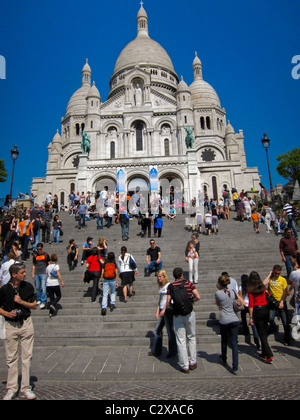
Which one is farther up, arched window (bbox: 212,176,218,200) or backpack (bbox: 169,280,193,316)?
arched window (bbox: 212,176,218,200)

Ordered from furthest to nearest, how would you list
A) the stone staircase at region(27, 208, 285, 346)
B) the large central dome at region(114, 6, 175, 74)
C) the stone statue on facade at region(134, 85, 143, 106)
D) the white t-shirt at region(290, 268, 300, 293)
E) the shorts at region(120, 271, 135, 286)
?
the large central dome at region(114, 6, 175, 74)
the stone statue on facade at region(134, 85, 143, 106)
the shorts at region(120, 271, 135, 286)
the stone staircase at region(27, 208, 285, 346)
the white t-shirt at region(290, 268, 300, 293)

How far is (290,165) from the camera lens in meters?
40.5

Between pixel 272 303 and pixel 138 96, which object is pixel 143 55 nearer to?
pixel 138 96

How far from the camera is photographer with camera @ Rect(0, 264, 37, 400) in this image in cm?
388

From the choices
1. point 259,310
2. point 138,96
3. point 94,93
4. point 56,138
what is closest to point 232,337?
point 259,310

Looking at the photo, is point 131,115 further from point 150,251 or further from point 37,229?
point 150,251

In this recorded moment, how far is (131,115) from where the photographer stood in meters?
35.5

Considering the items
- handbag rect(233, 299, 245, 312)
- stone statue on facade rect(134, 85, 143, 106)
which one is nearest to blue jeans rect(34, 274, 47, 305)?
handbag rect(233, 299, 245, 312)

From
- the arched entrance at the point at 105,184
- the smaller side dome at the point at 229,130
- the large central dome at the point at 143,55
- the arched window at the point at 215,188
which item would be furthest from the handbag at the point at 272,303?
the large central dome at the point at 143,55

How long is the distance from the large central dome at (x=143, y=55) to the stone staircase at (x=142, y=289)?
131 ft

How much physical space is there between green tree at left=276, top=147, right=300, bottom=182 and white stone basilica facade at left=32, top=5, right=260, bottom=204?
5313 mm

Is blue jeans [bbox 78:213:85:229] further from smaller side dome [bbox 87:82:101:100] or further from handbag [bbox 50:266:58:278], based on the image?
smaller side dome [bbox 87:82:101:100]

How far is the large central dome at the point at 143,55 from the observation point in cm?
4691

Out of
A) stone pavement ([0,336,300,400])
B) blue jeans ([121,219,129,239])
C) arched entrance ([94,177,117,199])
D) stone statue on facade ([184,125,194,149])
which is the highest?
stone statue on facade ([184,125,194,149])
